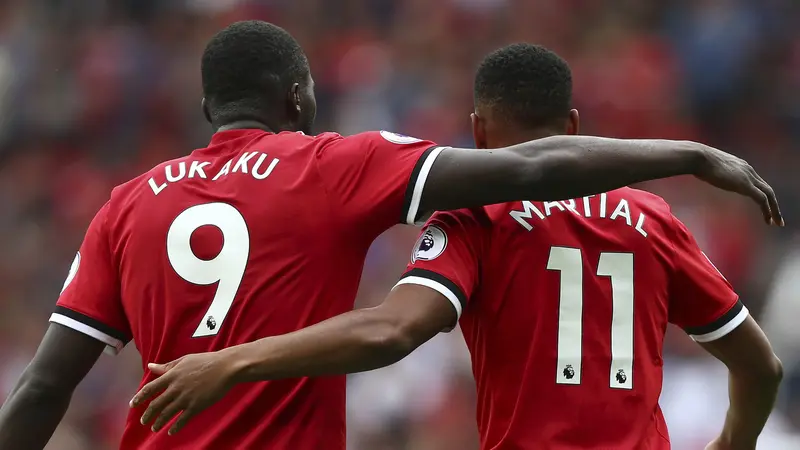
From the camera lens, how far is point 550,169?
10.7ft

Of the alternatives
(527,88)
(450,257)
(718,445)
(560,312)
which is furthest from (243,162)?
(718,445)

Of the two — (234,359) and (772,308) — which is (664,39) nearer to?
(772,308)

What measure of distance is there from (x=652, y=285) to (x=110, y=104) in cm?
759

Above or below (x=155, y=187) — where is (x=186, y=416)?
below

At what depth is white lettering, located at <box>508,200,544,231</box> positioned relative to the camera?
3.46 metres

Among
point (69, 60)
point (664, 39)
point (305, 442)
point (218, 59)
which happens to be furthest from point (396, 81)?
point (305, 442)

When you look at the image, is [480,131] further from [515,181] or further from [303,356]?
[303,356]

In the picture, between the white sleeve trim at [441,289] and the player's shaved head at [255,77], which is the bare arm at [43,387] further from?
the white sleeve trim at [441,289]

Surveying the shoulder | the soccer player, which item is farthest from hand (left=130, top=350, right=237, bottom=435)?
the shoulder

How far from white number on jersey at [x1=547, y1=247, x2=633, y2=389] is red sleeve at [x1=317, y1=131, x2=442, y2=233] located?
1.54 ft

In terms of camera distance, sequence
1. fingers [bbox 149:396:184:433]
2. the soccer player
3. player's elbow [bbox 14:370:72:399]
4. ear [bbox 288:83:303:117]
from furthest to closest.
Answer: ear [bbox 288:83:303:117] → player's elbow [bbox 14:370:72:399] → the soccer player → fingers [bbox 149:396:184:433]

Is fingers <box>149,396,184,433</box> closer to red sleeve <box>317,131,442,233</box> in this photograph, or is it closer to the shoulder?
red sleeve <box>317,131,442,233</box>

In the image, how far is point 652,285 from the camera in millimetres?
3520

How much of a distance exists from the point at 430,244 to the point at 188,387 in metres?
0.88
